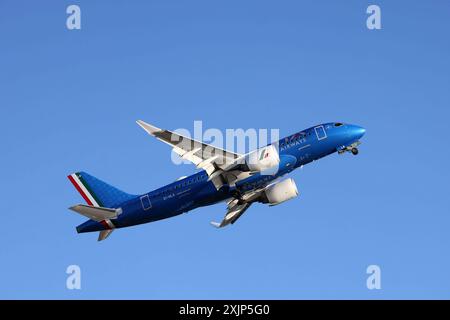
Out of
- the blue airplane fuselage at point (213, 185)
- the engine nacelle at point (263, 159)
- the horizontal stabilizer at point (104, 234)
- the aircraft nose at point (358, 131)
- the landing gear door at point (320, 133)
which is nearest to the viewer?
the engine nacelle at point (263, 159)

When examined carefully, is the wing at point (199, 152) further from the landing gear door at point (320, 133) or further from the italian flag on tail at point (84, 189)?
the italian flag on tail at point (84, 189)

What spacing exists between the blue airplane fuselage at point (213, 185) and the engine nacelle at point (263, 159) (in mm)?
1169

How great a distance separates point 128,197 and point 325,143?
66.6 ft

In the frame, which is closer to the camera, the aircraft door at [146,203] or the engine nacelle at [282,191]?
the aircraft door at [146,203]

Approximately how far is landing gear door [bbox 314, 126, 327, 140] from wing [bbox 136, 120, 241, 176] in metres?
7.77

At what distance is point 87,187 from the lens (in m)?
85.0

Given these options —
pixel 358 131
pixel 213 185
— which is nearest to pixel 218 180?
pixel 213 185

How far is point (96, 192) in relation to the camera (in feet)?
A: 277

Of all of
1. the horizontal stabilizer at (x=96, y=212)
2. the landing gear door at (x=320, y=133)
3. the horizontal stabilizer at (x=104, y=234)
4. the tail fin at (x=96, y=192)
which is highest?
the landing gear door at (x=320, y=133)

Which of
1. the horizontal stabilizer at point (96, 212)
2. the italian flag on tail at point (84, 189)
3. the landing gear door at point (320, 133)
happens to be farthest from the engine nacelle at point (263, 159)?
the italian flag on tail at point (84, 189)

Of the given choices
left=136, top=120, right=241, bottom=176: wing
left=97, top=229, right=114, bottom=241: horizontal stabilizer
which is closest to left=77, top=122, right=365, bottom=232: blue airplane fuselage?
left=97, top=229, right=114, bottom=241: horizontal stabilizer

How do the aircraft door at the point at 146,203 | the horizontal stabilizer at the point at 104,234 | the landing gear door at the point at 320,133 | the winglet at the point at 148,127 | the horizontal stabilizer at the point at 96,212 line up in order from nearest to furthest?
the winglet at the point at 148,127, the landing gear door at the point at 320,133, the horizontal stabilizer at the point at 96,212, the aircraft door at the point at 146,203, the horizontal stabilizer at the point at 104,234

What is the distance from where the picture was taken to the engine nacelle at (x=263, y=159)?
250 ft

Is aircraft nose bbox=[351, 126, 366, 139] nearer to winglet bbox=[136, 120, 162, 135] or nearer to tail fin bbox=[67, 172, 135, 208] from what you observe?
winglet bbox=[136, 120, 162, 135]
